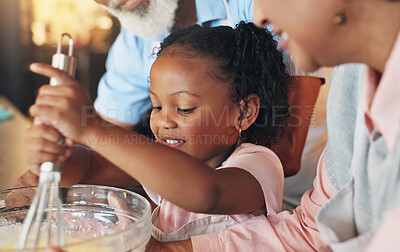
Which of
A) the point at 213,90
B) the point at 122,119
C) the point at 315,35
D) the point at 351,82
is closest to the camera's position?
the point at 315,35

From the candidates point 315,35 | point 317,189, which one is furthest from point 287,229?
point 315,35

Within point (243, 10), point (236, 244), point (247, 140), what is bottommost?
point (236, 244)

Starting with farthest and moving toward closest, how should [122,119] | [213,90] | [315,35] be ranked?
[122,119] < [213,90] < [315,35]

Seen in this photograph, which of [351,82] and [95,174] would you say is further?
[95,174]

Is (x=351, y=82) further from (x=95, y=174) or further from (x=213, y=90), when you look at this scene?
(x=95, y=174)

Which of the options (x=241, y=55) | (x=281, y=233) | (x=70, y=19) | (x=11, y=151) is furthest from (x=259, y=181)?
(x=70, y=19)

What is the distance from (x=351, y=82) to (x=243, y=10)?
22cm

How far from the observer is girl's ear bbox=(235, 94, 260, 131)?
683 mm

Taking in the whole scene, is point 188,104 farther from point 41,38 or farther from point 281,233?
point 41,38

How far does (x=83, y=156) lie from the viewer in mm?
707

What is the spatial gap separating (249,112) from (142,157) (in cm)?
27

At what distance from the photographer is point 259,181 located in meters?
0.62

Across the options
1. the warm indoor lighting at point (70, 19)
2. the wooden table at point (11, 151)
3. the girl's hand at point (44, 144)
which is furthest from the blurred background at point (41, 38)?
the girl's hand at point (44, 144)

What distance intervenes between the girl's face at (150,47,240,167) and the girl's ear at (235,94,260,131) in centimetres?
1
